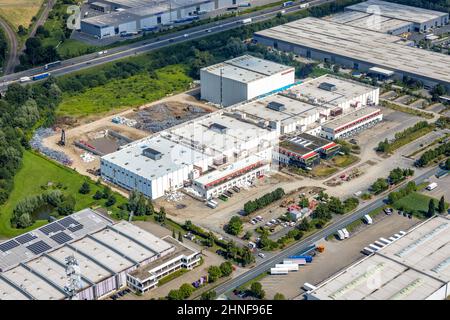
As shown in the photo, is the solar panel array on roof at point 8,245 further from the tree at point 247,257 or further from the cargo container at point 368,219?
the cargo container at point 368,219

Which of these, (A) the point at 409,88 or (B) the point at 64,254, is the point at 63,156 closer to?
Answer: (B) the point at 64,254

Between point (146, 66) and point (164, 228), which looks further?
point (146, 66)

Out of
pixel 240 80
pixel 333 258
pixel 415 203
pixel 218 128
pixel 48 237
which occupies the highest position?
pixel 240 80

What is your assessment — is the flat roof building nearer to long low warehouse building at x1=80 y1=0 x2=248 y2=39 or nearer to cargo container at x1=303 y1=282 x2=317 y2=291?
long low warehouse building at x1=80 y1=0 x2=248 y2=39

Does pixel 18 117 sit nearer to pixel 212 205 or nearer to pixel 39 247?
pixel 39 247

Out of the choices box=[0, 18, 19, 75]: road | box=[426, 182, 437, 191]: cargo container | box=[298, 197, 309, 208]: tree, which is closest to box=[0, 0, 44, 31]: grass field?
box=[0, 18, 19, 75]: road

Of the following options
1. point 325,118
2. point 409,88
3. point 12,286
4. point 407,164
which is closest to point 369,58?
point 409,88

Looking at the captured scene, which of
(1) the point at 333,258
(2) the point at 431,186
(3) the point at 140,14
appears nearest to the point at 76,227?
(1) the point at 333,258

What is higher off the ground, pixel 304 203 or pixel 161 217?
pixel 304 203
